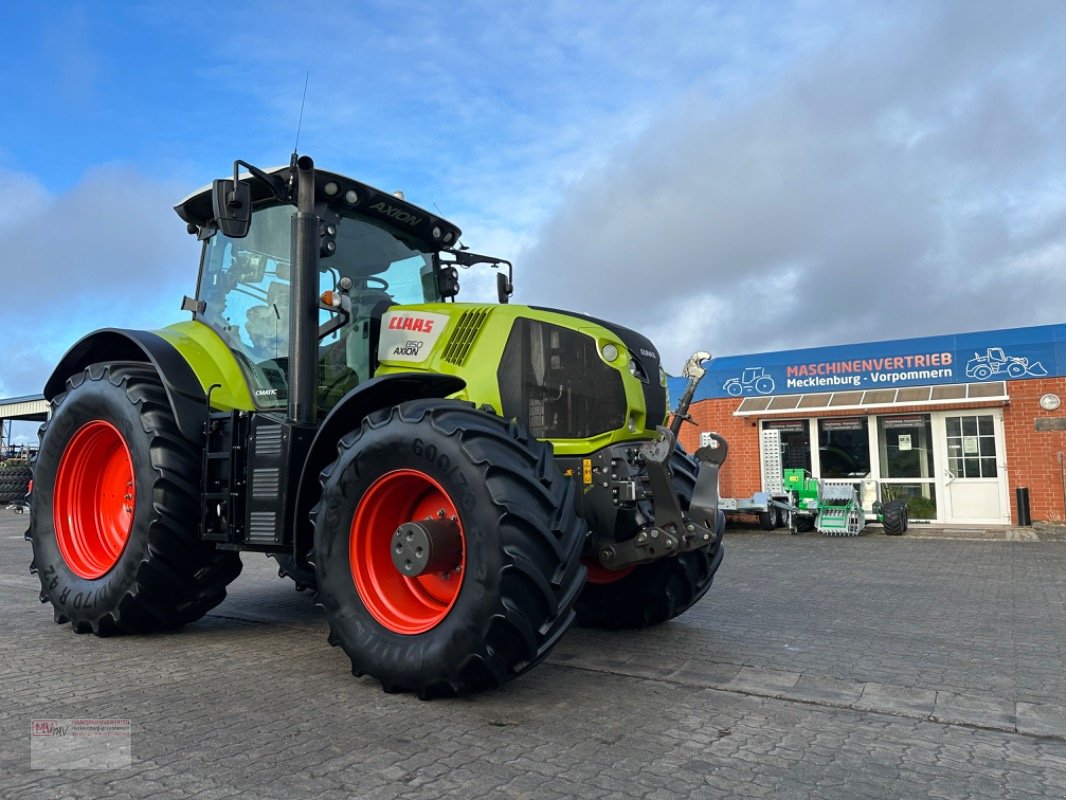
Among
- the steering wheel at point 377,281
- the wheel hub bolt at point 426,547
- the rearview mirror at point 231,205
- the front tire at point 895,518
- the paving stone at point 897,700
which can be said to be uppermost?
the rearview mirror at point 231,205

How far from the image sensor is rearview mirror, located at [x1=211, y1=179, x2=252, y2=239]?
4.76m

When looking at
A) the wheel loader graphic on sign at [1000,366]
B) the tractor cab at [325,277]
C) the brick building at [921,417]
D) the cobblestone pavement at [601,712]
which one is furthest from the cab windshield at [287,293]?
the wheel loader graphic on sign at [1000,366]

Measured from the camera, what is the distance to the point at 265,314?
5.55 m

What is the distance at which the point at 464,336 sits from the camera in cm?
488

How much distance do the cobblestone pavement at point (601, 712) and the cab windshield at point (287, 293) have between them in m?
1.74

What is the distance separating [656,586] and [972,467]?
1271 cm

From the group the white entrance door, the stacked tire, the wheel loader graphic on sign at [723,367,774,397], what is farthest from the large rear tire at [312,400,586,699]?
the stacked tire

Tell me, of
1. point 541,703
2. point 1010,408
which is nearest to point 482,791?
point 541,703

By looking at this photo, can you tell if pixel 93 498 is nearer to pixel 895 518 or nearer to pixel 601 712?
pixel 601 712

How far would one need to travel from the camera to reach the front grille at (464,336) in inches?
191

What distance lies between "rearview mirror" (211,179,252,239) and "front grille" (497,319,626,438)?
5.68 feet

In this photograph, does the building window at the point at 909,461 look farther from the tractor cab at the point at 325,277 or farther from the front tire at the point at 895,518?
the tractor cab at the point at 325,277

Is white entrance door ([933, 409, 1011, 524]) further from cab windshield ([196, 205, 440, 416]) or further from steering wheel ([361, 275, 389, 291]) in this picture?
steering wheel ([361, 275, 389, 291])

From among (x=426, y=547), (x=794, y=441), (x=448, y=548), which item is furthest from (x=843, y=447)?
(x=426, y=547)
